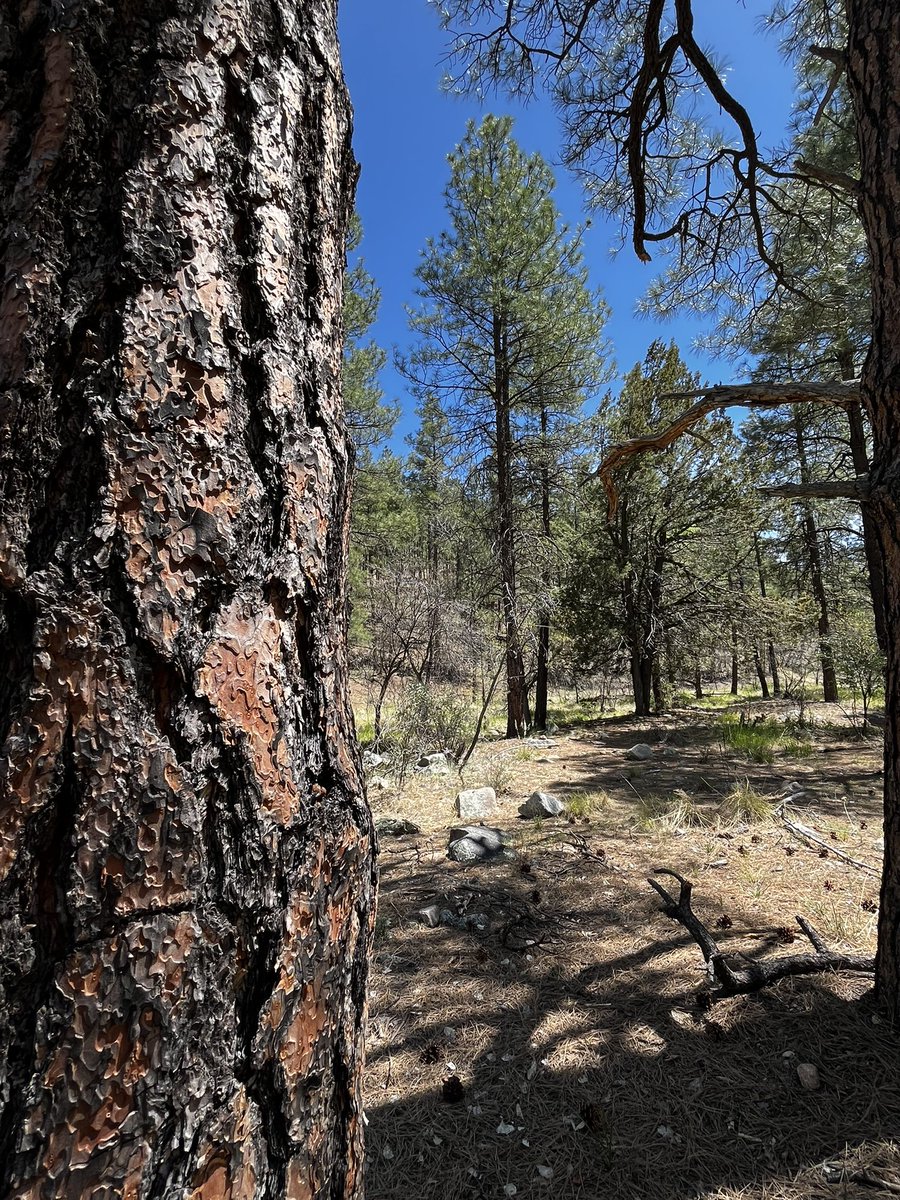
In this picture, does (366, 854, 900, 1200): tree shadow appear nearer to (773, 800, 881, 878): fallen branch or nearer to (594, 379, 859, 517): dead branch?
(773, 800, 881, 878): fallen branch

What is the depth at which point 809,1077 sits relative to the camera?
163 centimetres

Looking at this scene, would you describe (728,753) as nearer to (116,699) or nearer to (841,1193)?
(841,1193)

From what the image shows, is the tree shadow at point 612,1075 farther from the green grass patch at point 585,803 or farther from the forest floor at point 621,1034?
the green grass patch at point 585,803

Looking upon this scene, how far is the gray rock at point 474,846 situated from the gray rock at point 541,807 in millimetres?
642

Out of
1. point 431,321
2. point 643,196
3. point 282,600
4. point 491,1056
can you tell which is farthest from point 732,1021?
point 431,321

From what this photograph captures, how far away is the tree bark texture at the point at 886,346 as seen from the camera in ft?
5.87

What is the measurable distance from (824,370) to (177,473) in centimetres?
995

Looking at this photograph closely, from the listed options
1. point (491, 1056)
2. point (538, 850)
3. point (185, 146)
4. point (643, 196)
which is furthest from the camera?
point (538, 850)

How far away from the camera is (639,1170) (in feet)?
4.77

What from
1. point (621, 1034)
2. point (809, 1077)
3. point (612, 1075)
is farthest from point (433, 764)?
point (809, 1077)

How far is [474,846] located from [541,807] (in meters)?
0.92

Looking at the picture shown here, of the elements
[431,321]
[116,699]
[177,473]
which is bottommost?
[116,699]

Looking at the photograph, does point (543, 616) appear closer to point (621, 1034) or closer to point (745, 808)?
point (745, 808)

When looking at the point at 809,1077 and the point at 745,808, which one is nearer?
the point at 809,1077
